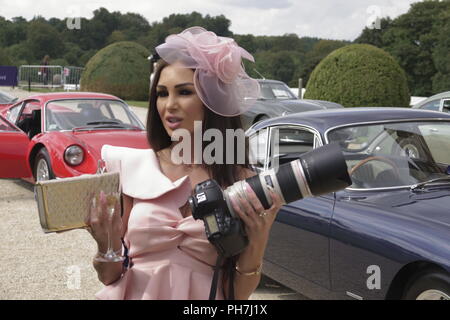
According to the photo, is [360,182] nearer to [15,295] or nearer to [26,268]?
[15,295]

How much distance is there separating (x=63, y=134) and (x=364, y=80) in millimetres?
12671

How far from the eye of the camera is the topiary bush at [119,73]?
28.9m

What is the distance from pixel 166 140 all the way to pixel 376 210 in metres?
1.88

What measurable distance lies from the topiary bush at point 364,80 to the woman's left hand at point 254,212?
17164 millimetres

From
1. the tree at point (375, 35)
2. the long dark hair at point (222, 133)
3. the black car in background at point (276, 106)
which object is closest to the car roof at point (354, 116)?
the long dark hair at point (222, 133)

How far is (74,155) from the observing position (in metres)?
7.05

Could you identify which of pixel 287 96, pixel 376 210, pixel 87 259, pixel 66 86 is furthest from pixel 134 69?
pixel 376 210

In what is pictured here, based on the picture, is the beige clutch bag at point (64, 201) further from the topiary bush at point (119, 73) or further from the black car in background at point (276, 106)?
the topiary bush at point (119, 73)

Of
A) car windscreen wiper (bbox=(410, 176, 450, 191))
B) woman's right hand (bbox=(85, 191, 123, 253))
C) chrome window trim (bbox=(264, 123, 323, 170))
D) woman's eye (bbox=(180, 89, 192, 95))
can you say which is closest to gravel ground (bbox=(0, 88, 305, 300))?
chrome window trim (bbox=(264, 123, 323, 170))

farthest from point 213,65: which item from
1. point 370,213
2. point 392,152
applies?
point 392,152

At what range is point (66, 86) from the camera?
106 feet

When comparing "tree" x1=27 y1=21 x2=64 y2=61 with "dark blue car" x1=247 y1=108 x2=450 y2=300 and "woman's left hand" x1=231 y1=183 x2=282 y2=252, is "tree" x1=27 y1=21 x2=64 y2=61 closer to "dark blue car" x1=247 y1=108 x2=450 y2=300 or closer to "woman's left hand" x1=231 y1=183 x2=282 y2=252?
"dark blue car" x1=247 y1=108 x2=450 y2=300

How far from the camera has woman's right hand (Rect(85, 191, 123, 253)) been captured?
152cm

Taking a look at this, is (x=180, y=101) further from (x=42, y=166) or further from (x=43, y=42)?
(x=43, y=42)
